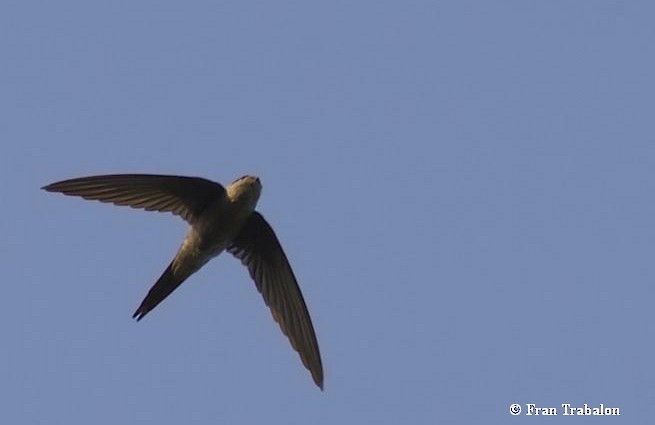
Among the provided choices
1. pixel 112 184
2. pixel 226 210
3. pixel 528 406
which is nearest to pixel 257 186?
pixel 226 210

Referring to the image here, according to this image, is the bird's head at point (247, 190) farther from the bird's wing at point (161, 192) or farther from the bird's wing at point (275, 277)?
the bird's wing at point (275, 277)

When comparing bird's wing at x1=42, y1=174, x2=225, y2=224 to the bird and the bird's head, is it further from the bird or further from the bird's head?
the bird's head

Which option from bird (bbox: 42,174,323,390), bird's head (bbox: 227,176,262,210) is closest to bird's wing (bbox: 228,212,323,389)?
bird (bbox: 42,174,323,390)

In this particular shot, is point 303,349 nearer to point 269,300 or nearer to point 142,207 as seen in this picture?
point 269,300

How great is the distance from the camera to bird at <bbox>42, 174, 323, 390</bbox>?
10312 mm

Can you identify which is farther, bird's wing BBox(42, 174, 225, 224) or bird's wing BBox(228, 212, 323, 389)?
bird's wing BBox(228, 212, 323, 389)

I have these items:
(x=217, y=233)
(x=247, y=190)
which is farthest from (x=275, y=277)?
(x=247, y=190)

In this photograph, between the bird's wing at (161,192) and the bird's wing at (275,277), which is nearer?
the bird's wing at (161,192)

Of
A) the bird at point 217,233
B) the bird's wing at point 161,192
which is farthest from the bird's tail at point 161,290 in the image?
the bird's wing at point 161,192

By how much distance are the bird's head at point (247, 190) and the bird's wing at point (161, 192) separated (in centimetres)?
15

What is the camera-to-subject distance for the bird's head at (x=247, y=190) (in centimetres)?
1034

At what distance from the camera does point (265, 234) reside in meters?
10.9

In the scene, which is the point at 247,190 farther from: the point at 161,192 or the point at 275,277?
the point at 275,277

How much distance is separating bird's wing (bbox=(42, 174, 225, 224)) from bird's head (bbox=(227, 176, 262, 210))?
0.15 metres
